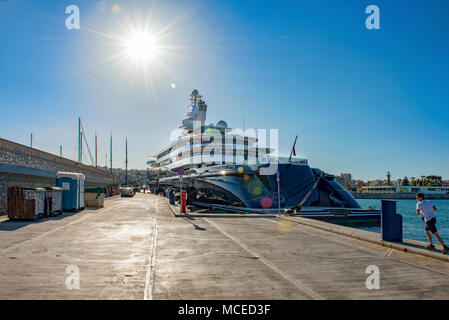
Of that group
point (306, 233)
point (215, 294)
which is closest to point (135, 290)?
point (215, 294)

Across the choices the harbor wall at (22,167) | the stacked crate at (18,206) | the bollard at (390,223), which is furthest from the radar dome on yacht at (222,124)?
the bollard at (390,223)

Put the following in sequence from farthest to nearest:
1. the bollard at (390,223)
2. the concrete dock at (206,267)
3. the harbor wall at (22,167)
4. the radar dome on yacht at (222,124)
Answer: the radar dome on yacht at (222,124)
the harbor wall at (22,167)
the bollard at (390,223)
the concrete dock at (206,267)

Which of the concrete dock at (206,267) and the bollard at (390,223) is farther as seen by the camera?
the bollard at (390,223)

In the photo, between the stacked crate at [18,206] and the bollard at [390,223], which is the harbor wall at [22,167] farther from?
the bollard at [390,223]

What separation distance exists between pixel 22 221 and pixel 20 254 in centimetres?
778

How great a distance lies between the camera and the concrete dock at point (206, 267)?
4.79 metres

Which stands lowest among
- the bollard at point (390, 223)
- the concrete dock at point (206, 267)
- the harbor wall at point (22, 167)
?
the concrete dock at point (206, 267)

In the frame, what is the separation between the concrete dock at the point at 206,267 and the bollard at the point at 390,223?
0.60 metres

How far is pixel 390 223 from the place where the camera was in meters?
9.18

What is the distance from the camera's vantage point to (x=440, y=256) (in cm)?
724

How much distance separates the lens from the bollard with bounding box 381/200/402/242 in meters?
9.15

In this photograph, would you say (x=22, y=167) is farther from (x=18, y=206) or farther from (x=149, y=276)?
(x=149, y=276)

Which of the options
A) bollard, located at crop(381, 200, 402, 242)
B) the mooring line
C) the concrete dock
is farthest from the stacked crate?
bollard, located at crop(381, 200, 402, 242)

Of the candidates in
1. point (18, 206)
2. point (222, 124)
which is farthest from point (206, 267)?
point (222, 124)
